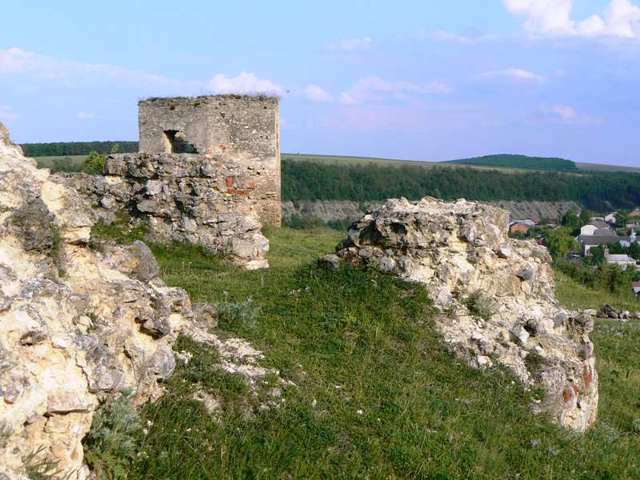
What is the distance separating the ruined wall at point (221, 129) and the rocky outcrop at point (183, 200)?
28.6 ft

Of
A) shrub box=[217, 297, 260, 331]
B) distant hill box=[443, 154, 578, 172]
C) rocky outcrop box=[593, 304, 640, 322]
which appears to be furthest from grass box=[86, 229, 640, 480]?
distant hill box=[443, 154, 578, 172]

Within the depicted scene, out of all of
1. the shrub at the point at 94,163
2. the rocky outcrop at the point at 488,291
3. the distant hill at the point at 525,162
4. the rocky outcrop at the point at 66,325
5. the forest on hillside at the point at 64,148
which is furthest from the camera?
the distant hill at the point at 525,162

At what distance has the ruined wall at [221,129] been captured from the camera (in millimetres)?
21859

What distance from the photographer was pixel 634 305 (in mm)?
18062

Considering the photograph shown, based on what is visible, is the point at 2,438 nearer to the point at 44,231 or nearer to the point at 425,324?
the point at 44,231

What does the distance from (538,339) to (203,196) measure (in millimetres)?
6946

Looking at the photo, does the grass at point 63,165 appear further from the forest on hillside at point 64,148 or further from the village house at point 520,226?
the village house at point 520,226

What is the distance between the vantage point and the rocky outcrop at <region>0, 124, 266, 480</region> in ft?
12.6

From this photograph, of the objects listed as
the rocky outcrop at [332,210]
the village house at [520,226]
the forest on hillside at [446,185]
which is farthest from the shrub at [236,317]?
the village house at [520,226]

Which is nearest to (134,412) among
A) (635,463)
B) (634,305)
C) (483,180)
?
(635,463)

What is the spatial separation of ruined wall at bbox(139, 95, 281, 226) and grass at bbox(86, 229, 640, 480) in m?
13.7

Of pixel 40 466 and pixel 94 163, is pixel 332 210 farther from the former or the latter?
pixel 40 466

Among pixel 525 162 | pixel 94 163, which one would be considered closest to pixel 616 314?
pixel 94 163

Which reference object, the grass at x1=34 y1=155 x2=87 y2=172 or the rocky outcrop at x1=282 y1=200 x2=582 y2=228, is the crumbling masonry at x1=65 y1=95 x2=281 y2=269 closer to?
the grass at x1=34 y1=155 x2=87 y2=172
